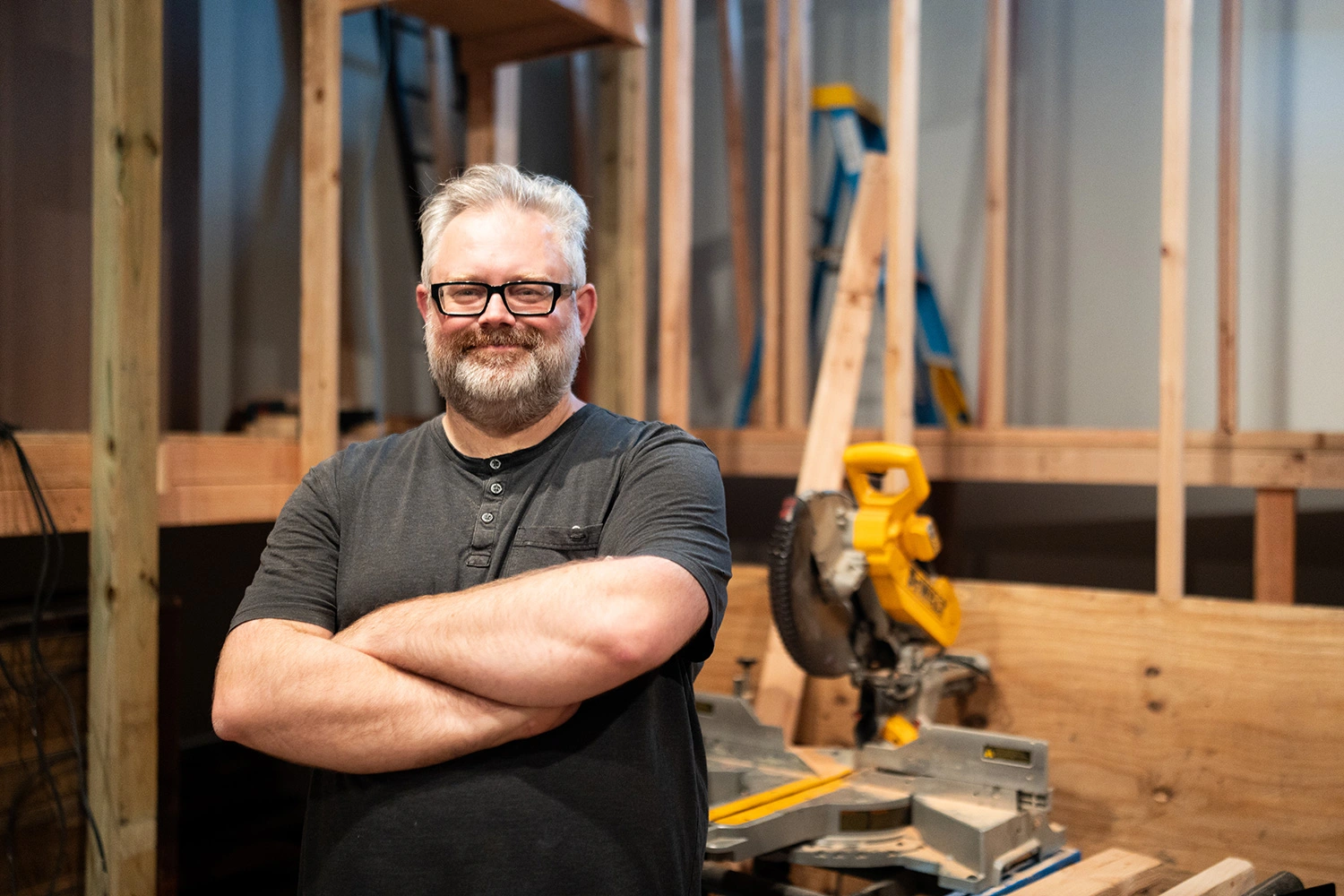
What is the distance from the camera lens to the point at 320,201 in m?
2.65

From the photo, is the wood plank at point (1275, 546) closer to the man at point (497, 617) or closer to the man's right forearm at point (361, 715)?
the man at point (497, 617)

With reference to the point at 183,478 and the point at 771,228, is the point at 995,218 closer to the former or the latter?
the point at 771,228

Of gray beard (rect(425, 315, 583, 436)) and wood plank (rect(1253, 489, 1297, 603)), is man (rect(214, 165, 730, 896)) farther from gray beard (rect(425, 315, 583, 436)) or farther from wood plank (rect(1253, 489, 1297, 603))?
wood plank (rect(1253, 489, 1297, 603))

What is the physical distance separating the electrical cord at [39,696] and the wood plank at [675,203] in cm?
150

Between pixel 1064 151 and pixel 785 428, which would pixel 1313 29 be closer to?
pixel 1064 151

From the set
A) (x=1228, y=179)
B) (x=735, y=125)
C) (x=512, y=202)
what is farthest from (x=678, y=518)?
(x=735, y=125)

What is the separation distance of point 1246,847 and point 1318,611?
0.48 m

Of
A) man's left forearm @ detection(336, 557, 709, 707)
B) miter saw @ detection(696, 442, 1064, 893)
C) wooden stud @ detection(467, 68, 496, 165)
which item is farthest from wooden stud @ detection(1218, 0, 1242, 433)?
man's left forearm @ detection(336, 557, 709, 707)

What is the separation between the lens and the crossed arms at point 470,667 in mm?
1230

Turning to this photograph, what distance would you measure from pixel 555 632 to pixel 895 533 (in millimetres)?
Result: 1093

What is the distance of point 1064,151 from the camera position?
4.22 m

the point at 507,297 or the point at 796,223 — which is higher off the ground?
the point at 796,223

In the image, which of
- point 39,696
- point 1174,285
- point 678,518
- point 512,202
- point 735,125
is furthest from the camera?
point 735,125

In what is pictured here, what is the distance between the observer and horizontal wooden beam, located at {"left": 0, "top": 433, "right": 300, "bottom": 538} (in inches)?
86.3
